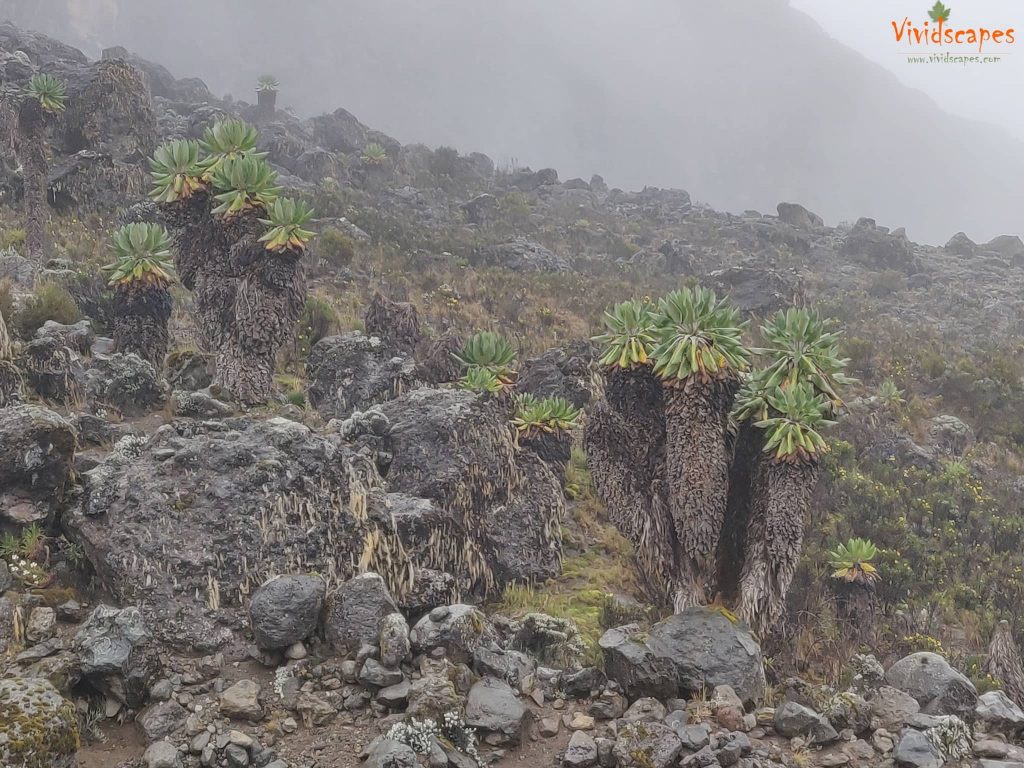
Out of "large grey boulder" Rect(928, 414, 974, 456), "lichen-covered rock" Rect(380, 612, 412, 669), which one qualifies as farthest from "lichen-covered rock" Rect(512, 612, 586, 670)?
"large grey boulder" Rect(928, 414, 974, 456)

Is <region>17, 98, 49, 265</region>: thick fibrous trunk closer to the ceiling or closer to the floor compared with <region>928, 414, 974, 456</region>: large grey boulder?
closer to the ceiling

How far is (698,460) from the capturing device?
805cm

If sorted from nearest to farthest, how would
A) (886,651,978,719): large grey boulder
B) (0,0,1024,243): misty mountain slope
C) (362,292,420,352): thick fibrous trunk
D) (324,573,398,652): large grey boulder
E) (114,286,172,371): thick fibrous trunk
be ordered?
(886,651,978,719): large grey boulder < (324,573,398,652): large grey boulder < (114,286,172,371): thick fibrous trunk < (362,292,420,352): thick fibrous trunk < (0,0,1024,243): misty mountain slope

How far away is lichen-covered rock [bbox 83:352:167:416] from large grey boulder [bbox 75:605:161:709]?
592 cm

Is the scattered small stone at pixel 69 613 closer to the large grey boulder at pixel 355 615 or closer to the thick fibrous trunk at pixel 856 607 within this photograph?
the large grey boulder at pixel 355 615

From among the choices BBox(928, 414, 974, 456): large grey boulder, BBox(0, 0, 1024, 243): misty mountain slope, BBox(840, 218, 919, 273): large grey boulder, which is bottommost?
BBox(928, 414, 974, 456): large grey boulder

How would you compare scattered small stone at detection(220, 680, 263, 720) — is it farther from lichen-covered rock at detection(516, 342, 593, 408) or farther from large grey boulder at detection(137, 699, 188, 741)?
lichen-covered rock at detection(516, 342, 593, 408)

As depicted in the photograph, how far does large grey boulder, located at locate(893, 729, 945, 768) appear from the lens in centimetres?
482

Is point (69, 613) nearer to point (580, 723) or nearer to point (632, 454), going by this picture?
point (580, 723)

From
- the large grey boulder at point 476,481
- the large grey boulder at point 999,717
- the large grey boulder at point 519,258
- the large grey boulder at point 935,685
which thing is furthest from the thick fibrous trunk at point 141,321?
the large grey boulder at point 519,258

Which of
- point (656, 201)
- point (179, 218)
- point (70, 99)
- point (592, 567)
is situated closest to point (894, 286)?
point (656, 201)

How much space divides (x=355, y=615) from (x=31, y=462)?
11.0ft

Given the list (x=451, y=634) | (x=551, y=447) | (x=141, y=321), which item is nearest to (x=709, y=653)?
(x=451, y=634)

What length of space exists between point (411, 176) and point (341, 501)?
40.6 m
